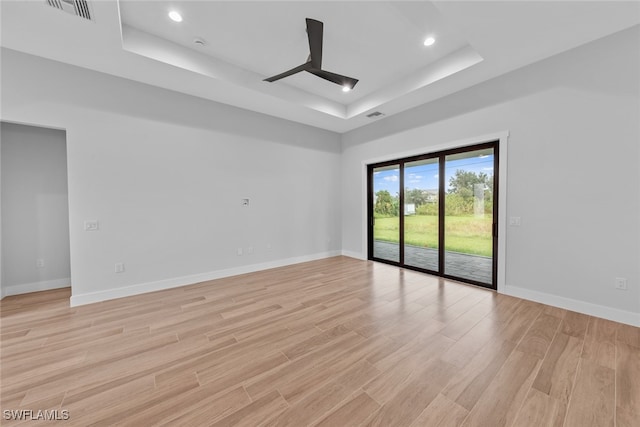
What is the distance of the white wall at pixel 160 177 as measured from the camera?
309 cm

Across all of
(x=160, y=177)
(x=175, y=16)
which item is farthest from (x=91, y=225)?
(x=175, y=16)

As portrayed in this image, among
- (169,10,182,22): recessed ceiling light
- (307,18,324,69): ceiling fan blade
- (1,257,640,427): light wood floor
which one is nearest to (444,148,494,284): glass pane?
(1,257,640,427): light wood floor

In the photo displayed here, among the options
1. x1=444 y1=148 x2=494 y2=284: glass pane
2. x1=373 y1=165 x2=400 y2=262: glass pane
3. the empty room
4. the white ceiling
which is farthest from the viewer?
x1=373 y1=165 x2=400 y2=262: glass pane

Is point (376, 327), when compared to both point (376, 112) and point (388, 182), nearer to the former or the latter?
point (388, 182)

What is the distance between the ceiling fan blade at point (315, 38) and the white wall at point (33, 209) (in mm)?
4160

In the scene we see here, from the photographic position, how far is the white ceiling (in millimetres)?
2328

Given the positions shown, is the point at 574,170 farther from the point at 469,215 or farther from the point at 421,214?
the point at 421,214

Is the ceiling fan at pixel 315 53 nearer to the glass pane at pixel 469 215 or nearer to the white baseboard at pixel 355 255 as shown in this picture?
the glass pane at pixel 469 215

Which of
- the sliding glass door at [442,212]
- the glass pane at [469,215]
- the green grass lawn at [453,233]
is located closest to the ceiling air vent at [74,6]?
the sliding glass door at [442,212]

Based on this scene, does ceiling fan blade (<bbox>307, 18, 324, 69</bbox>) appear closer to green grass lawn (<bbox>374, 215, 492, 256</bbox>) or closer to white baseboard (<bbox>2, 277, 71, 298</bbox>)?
green grass lawn (<bbox>374, 215, 492, 256</bbox>)

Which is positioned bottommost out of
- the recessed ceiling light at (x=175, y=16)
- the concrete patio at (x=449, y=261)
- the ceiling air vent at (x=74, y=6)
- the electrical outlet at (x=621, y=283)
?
the concrete patio at (x=449, y=261)

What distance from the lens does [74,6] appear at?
2189mm

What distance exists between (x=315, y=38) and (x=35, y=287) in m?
5.41

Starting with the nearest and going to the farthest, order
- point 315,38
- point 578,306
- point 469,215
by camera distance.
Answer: point 315,38 → point 578,306 → point 469,215
